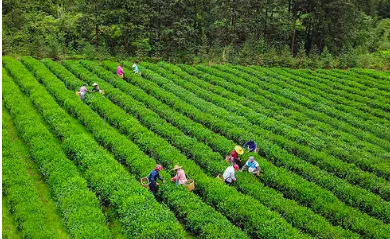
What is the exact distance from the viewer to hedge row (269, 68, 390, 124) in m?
23.5

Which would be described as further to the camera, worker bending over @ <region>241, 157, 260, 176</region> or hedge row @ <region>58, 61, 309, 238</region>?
worker bending over @ <region>241, 157, 260, 176</region>

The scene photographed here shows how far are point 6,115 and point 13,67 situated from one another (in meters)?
8.92

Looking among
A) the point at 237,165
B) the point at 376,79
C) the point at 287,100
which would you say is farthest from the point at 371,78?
the point at 237,165

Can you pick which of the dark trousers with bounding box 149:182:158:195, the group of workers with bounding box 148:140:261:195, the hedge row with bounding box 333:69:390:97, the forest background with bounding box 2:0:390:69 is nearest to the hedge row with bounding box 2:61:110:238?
the dark trousers with bounding box 149:182:158:195

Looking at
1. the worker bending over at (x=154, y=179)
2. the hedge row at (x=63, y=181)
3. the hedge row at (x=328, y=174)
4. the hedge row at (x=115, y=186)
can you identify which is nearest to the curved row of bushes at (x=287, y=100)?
the hedge row at (x=328, y=174)

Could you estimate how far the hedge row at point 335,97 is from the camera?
23484 millimetres

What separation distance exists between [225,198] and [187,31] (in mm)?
29322

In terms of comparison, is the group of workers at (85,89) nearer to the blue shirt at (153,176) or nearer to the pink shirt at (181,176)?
the blue shirt at (153,176)

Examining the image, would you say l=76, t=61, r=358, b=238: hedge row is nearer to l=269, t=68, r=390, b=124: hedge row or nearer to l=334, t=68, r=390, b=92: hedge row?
l=269, t=68, r=390, b=124: hedge row

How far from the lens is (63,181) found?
530 inches

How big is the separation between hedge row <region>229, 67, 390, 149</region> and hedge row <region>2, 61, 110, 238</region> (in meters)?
16.0

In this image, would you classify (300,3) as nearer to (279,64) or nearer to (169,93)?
(279,64)

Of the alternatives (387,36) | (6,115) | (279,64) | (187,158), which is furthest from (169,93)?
(387,36)

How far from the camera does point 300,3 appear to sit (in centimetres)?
3984
